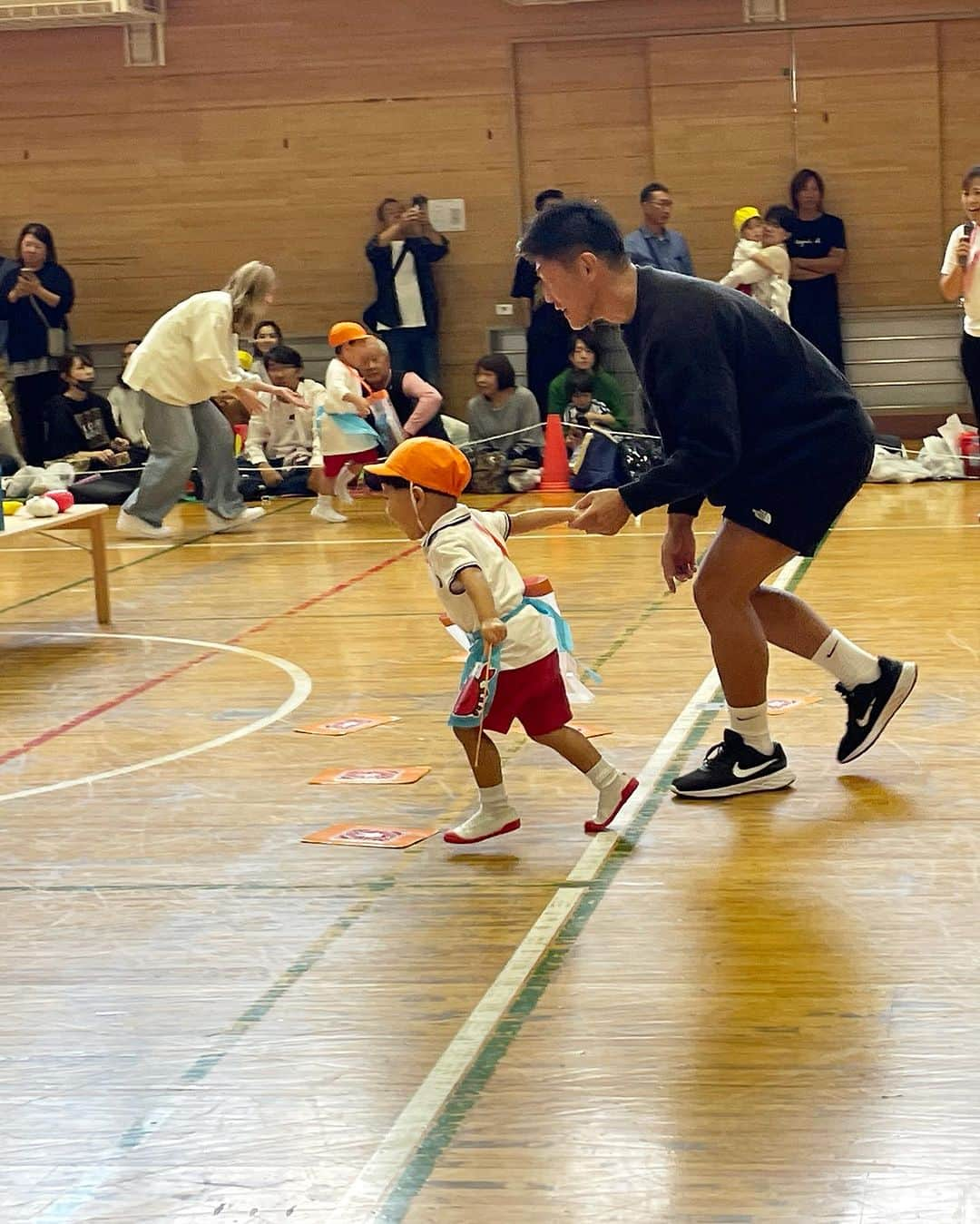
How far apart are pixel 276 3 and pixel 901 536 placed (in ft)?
24.4

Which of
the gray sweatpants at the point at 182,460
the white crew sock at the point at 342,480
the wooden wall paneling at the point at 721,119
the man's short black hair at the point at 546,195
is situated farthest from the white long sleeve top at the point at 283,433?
the wooden wall paneling at the point at 721,119

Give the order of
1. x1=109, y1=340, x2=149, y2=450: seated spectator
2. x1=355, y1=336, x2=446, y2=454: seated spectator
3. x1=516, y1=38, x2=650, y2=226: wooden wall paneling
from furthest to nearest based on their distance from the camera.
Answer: x1=516, y1=38, x2=650, y2=226: wooden wall paneling → x1=109, y1=340, x2=149, y2=450: seated spectator → x1=355, y1=336, x2=446, y2=454: seated spectator

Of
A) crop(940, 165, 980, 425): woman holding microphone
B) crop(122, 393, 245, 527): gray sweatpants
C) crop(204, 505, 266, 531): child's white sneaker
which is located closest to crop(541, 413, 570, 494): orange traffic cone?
crop(204, 505, 266, 531): child's white sneaker

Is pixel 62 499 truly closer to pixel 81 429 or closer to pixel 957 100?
pixel 81 429

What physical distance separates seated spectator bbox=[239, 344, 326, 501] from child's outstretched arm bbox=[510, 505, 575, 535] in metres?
7.81

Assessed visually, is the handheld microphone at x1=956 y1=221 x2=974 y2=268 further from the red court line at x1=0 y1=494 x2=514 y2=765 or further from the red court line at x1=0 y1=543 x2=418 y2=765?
the red court line at x1=0 y1=543 x2=418 y2=765

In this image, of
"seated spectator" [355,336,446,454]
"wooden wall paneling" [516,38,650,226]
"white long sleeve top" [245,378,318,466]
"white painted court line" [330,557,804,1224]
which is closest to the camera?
"white painted court line" [330,557,804,1224]

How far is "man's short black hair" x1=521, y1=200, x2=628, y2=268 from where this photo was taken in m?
4.20

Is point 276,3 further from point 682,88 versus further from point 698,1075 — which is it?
point 698,1075

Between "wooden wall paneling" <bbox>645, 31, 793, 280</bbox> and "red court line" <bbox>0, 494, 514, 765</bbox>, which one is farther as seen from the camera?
"wooden wall paneling" <bbox>645, 31, 793, 280</bbox>

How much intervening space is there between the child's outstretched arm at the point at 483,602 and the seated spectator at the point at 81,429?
867 centimetres

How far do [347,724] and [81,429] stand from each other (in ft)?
24.8

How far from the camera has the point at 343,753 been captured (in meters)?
5.25

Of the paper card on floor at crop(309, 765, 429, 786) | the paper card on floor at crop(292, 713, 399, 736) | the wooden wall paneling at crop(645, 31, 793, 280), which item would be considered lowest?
the paper card on floor at crop(292, 713, 399, 736)
